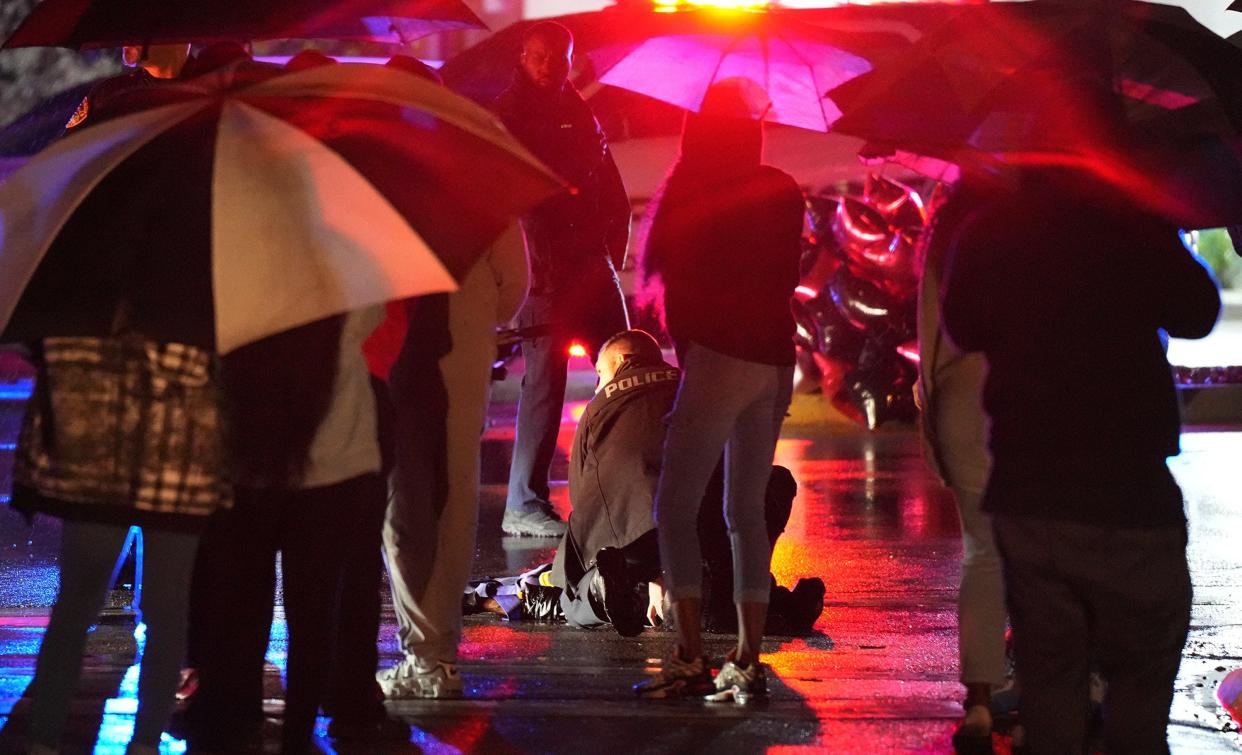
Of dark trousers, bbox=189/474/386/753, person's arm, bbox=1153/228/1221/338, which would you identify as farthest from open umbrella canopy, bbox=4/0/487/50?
person's arm, bbox=1153/228/1221/338

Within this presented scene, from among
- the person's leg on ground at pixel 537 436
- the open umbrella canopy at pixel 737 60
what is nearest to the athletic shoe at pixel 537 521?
the person's leg on ground at pixel 537 436

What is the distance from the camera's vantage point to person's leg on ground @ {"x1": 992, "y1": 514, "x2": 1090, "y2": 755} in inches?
164

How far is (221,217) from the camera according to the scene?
4.10 metres

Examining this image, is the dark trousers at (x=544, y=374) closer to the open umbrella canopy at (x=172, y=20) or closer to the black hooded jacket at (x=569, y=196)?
the black hooded jacket at (x=569, y=196)

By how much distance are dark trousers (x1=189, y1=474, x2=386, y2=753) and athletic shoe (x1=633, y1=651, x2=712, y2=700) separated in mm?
1317

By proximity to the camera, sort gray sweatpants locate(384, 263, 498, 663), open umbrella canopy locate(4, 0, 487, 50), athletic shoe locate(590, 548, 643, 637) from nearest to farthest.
A: 1. gray sweatpants locate(384, 263, 498, 663)
2. open umbrella canopy locate(4, 0, 487, 50)
3. athletic shoe locate(590, 548, 643, 637)

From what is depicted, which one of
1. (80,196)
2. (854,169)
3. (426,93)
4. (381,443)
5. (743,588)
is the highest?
(854,169)

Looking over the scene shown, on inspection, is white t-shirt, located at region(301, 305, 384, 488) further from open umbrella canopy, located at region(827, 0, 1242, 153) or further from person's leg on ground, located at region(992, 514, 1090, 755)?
person's leg on ground, located at region(992, 514, 1090, 755)

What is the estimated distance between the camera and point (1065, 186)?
4215mm

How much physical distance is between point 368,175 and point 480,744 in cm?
188

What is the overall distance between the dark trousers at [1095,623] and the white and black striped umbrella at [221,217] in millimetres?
1603

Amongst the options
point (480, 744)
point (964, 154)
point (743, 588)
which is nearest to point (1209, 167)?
point (964, 154)

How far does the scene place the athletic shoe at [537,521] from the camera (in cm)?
889

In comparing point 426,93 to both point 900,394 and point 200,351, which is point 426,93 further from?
point 900,394
